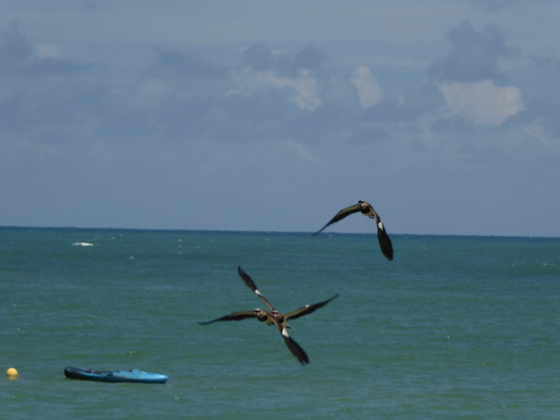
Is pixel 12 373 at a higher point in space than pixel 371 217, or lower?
lower

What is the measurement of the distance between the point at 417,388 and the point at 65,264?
133 metres

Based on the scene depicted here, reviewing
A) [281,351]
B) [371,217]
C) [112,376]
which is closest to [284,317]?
[371,217]

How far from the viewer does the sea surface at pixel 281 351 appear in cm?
5166

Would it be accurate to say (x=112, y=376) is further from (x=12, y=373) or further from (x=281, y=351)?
(x=281, y=351)

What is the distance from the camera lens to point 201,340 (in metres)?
77.4

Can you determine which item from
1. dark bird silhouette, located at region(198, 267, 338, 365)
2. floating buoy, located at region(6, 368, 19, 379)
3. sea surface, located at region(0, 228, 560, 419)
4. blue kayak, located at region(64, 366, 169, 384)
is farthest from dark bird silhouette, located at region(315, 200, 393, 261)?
floating buoy, located at region(6, 368, 19, 379)

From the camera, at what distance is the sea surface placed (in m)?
51.7

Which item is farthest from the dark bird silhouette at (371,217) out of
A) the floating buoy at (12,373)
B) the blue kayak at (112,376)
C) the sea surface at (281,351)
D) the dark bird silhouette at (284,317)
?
the floating buoy at (12,373)

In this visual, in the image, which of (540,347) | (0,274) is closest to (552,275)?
(0,274)

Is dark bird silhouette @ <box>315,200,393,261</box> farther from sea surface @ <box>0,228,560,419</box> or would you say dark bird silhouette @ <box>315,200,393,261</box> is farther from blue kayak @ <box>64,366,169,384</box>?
blue kayak @ <box>64,366,169,384</box>

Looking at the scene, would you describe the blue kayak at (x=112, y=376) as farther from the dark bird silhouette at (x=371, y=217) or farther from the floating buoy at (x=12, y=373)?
the dark bird silhouette at (x=371, y=217)

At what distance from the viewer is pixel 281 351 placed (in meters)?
71.4

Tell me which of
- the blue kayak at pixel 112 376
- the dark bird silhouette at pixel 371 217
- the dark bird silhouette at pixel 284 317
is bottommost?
the blue kayak at pixel 112 376

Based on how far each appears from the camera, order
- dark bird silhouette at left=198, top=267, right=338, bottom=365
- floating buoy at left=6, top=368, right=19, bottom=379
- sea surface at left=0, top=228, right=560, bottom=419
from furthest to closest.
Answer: floating buoy at left=6, top=368, right=19, bottom=379 < sea surface at left=0, top=228, right=560, bottom=419 < dark bird silhouette at left=198, top=267, right=338, bottom=365
